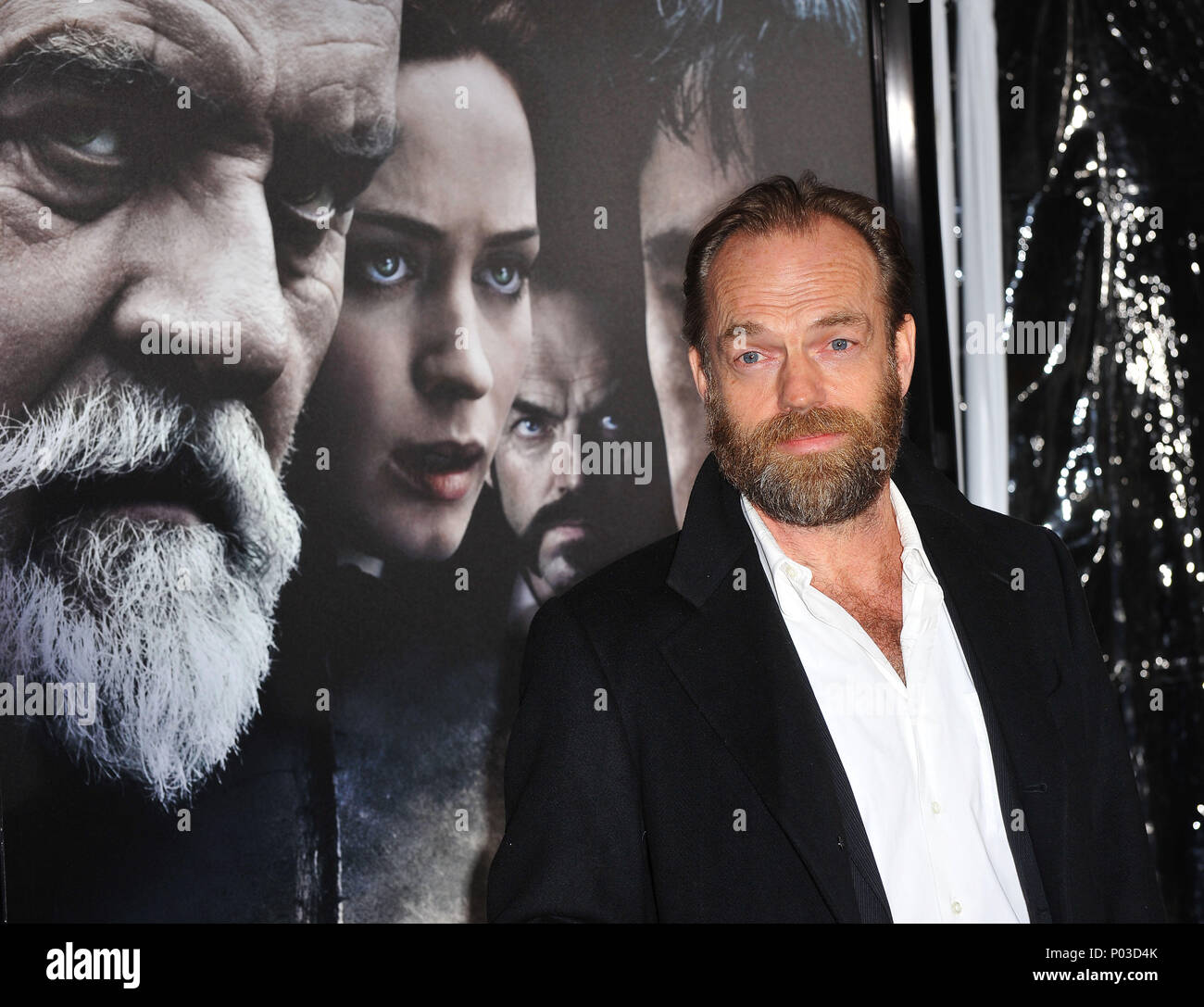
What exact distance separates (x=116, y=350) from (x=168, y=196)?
37 cm

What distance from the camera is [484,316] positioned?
8.39 feet

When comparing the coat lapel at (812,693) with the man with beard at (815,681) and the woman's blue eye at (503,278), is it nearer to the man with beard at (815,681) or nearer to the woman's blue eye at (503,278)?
the man with beard at (815,681)

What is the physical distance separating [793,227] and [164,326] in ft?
4.76

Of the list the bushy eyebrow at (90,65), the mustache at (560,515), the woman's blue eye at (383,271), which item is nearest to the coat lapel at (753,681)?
the mustache at (560,515)

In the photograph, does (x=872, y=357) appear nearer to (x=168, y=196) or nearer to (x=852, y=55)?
(x=852, y=55)

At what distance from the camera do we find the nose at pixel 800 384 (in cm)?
174

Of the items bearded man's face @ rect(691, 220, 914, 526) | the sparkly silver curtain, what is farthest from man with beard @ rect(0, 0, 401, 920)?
the sparkly silver curtain

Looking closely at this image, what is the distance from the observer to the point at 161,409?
8.10 feet

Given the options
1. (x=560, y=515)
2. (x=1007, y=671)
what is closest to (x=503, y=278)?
(x=560, y=515)

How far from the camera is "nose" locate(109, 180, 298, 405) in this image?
8.07ft

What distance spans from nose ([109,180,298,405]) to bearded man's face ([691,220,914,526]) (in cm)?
115

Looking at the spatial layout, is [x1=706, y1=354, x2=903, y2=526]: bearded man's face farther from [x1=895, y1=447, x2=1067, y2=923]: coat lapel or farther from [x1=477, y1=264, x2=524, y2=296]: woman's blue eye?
[x1=477, y1=264, x2=524, y2=296]: woman's blue eye

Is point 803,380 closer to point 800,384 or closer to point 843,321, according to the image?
point 800,384

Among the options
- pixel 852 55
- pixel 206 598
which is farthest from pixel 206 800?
pixel 852 55
